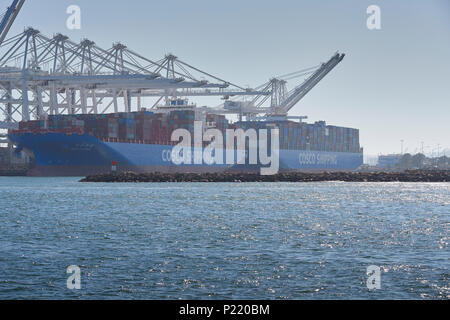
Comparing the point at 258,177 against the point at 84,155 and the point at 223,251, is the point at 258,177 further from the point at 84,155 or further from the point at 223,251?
the point at 223,251

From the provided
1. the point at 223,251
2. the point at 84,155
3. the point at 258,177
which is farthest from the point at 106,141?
the point at 223,251

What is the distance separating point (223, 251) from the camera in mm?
20234

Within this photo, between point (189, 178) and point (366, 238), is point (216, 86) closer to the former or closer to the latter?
point (189, 178)

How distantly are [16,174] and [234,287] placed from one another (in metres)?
78.7

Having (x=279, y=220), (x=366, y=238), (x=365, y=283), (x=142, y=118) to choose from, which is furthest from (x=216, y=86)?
(x=365, y=283)

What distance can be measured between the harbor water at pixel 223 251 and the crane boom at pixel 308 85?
7194 cm

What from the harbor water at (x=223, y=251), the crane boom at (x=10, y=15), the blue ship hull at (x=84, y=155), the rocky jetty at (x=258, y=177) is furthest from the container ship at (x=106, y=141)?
the harbor water at (x=223, y=251)

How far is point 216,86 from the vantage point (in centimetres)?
8275

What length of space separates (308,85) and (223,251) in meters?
92.0

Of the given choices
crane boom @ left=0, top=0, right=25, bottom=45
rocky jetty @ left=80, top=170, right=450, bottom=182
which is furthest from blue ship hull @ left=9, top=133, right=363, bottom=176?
crane boom @ left=0, top=0, right=25, bottom=45

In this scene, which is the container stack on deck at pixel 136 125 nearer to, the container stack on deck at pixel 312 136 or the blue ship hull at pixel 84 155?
the container stack on deck at pixel 312 136

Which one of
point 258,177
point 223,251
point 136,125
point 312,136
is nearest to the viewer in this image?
point 223,251

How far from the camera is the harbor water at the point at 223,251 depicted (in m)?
14.7

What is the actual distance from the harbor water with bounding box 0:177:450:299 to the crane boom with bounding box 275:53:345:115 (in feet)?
236
